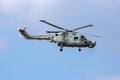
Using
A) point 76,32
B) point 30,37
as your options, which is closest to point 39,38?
point 30,37

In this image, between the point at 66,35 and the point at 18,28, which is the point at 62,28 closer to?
the point at 66,35

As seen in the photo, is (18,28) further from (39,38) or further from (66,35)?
(66,35)

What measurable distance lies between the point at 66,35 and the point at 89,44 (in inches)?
225

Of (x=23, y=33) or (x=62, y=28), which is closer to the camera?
(x=62, y=28)

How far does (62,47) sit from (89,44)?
6.99 m

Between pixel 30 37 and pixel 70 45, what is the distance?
43.3 ft

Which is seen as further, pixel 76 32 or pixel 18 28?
pixel 18 28

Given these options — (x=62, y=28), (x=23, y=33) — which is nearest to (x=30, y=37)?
(x=23, y=33)

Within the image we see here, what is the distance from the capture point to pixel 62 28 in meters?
100

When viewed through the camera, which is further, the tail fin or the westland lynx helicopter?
the tail fin

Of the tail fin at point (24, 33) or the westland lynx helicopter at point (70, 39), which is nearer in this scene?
the westland lynx helicopter at point (70, 39)

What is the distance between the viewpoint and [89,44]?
326ft

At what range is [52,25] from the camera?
97125 mm

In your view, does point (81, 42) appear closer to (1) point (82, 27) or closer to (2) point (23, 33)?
(1) point (82, 27)
